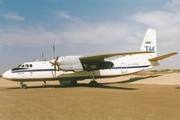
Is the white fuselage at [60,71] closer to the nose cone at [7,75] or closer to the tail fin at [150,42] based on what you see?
the nose cone at [7,75]

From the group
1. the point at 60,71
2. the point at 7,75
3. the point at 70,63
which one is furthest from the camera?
the point at 60,71

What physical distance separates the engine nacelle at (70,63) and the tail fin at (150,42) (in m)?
11.0

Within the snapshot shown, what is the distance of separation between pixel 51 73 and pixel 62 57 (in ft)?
9.79

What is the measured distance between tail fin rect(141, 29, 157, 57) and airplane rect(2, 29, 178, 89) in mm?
1199

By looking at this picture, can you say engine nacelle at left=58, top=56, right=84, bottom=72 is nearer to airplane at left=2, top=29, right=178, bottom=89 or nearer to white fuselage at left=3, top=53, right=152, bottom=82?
airplane at left=2, top=29, right=178, bottom=89

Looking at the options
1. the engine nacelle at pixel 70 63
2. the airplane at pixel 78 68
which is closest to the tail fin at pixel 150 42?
the airplane at pixel 78 68

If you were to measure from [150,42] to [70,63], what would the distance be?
12.9 metres

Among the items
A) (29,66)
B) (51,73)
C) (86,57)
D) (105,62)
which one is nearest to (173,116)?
(86,57)

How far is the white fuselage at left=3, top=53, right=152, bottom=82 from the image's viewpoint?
16.5m

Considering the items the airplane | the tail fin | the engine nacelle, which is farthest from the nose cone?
the tail fin

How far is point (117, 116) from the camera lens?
5230mm

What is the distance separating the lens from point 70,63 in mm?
15266

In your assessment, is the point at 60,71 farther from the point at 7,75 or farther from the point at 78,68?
the point at 7,75

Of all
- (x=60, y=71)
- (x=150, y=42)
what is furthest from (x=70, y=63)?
(x=150, y=42)
